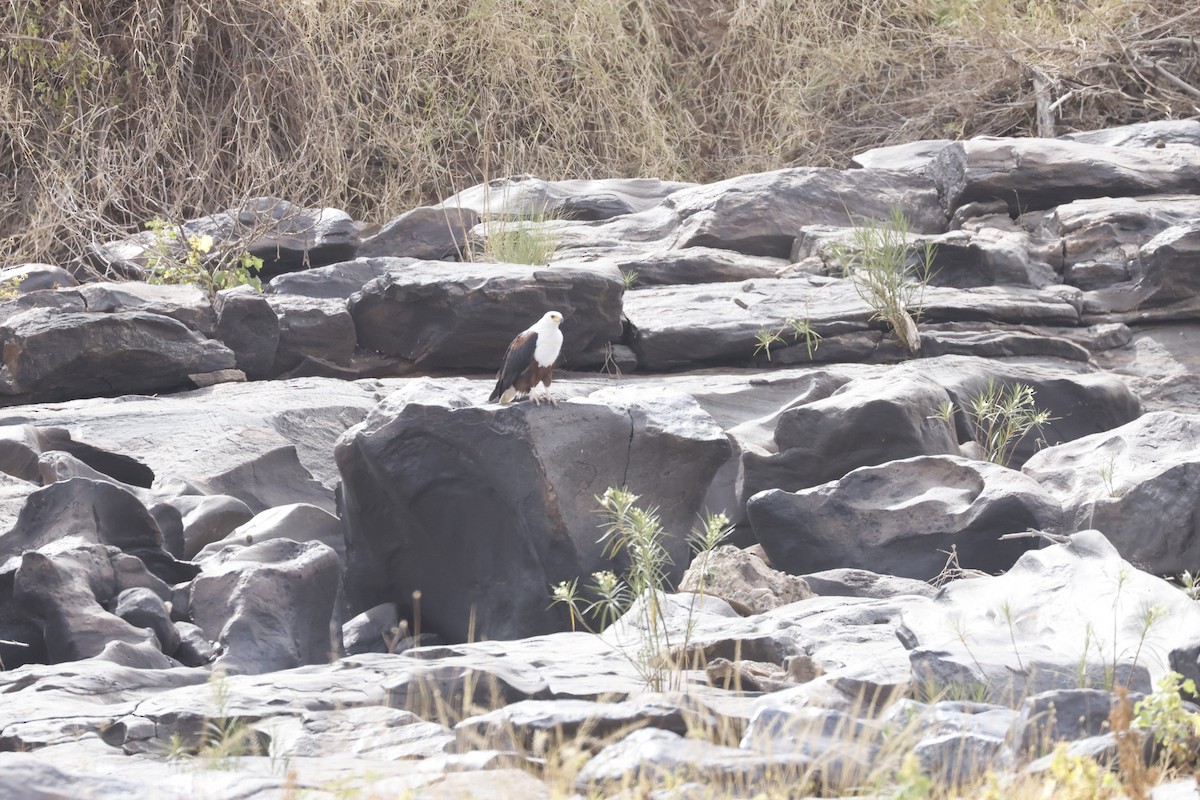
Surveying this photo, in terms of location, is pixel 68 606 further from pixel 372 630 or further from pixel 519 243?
pixel 519 243

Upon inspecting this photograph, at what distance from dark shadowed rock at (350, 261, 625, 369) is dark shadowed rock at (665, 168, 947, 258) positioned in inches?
53.2

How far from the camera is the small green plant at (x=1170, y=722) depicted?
7.98 feet

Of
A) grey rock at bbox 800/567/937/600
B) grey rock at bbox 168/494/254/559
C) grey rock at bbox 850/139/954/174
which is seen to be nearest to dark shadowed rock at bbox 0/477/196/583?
grey rock at bbox 168/494/254/559

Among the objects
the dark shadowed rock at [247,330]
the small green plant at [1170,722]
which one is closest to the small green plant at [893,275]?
the dark shadowed rock at [247,330]

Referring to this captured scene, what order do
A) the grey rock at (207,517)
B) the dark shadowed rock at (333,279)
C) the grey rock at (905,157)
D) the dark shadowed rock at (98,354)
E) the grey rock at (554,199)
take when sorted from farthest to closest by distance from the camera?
the grey rock at (905,157), the grey rock at (554,199), the dark shadowed rock at (333,279), the dark shadowed rock at (98,354), the grey rock at (207,517)

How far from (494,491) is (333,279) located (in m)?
2.93

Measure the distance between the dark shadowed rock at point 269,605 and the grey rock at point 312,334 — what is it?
2395 millimetres

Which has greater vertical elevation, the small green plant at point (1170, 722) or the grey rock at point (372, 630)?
the small green plant at point (1170, 722)

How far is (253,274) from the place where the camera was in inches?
315

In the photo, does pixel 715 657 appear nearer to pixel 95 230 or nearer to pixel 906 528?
pixel 906 528

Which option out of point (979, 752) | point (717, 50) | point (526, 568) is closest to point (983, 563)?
point (526, 568)

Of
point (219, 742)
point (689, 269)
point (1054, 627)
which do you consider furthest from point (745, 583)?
point (689, 269)

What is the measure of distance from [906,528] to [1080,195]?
3.85m

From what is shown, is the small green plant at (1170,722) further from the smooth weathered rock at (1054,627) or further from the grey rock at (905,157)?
the grey rock at (905,157)
